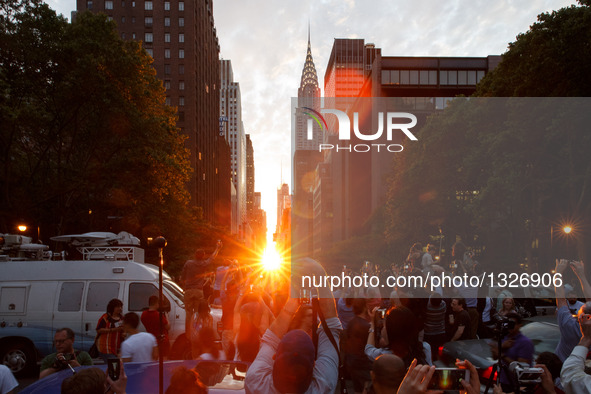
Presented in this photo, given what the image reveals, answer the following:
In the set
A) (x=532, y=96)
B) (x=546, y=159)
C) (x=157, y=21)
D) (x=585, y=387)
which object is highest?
(x=157, y=21)

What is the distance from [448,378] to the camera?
8.75ft

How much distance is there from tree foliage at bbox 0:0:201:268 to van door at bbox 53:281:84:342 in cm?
928

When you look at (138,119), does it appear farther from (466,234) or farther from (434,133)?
(466,234)

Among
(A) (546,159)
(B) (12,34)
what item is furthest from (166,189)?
(A) (546,159)

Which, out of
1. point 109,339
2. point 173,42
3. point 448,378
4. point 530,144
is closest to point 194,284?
point 109,339

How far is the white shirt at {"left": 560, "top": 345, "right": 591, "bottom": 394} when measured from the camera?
3338 mm

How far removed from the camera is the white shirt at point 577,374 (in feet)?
11.0

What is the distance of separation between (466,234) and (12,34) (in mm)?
29296

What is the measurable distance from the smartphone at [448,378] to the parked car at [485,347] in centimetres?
430

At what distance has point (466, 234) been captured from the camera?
113 feet

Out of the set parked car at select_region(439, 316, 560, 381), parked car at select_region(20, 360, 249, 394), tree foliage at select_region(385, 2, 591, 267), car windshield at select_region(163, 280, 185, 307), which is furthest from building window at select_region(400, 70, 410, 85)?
parked car at select_region(20, 360, 249, 394)

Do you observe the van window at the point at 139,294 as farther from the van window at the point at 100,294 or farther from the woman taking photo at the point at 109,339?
the woman taking photo at the point at 109,339

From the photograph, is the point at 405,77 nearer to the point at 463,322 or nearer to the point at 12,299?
the point at 463,322

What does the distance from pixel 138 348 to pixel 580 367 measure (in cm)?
487
